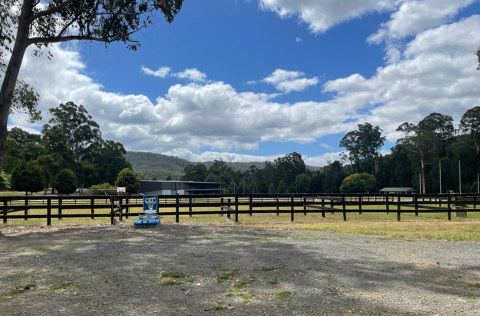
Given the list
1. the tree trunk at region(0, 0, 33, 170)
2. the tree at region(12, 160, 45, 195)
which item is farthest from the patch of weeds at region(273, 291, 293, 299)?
the tree at region(12, 160, 45, 195)

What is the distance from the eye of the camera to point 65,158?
66.9 m

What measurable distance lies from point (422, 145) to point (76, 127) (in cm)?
7908

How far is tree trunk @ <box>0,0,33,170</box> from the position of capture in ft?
35.3

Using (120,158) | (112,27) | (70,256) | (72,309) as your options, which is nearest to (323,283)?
(72,309)

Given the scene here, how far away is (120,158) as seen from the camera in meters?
80.8

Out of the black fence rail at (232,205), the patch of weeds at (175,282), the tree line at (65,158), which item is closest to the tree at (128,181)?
the tree line at (65,158)

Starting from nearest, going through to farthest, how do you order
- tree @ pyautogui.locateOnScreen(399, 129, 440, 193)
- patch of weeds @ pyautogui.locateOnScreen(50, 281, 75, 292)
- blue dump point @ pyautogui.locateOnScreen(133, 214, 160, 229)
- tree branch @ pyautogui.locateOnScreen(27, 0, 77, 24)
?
1. patch of weeds @ pyautogui.locateOnScreen(50, 281, 75, 292)
2. blue dump point @ pyautogui.locateOnScreen(133, 214, 160, 229)
3. tree branch @ pyautogui.locateOnScreen(27, 0, 77, 24)
4. tree @ pyautogui.locateOnScreen(399, 129, 440, 193)

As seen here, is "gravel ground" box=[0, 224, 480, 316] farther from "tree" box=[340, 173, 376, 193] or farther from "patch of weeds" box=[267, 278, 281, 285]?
"tree" box=[340, 173, 376, 193]

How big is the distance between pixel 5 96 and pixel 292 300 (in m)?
11.6

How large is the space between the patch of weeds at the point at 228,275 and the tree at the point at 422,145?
73.9 m

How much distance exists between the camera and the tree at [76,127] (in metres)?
72.9

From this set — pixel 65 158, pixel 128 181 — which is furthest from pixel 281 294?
pixel 65 158

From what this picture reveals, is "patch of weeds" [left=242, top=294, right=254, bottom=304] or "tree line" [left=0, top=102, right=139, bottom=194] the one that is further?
"tree line" [left=0, top=102, right=139, bottom=194]

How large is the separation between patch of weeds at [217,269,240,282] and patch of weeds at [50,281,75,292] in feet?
7.22
